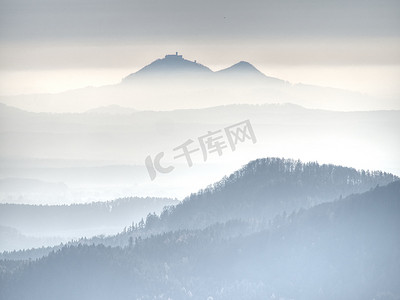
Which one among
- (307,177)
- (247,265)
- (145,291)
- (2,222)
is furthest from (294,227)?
(2,222)

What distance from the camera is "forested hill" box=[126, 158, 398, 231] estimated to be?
442 feet

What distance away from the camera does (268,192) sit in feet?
454

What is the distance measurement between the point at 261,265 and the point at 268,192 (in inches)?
868

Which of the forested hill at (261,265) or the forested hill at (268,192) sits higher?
the forested hill at (268,192)

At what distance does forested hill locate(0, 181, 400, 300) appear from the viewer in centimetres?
11212

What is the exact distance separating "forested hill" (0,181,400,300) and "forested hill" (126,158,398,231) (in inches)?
467

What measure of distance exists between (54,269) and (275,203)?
23643mm

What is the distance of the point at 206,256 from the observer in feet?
393

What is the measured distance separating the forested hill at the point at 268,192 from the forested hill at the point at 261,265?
38.9 feet

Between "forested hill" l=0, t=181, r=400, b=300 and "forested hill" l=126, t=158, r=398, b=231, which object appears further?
"forested hill" l=126, t=158, r=398, b=231

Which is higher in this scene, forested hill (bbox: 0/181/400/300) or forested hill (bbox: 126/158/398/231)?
forested hill (bbox: 126/158/398/231)

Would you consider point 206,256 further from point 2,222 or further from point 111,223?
point 2,222

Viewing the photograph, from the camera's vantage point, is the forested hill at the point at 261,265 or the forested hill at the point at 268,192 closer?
the forested hill at the point at 261,265

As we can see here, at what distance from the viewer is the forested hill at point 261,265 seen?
368 feet
